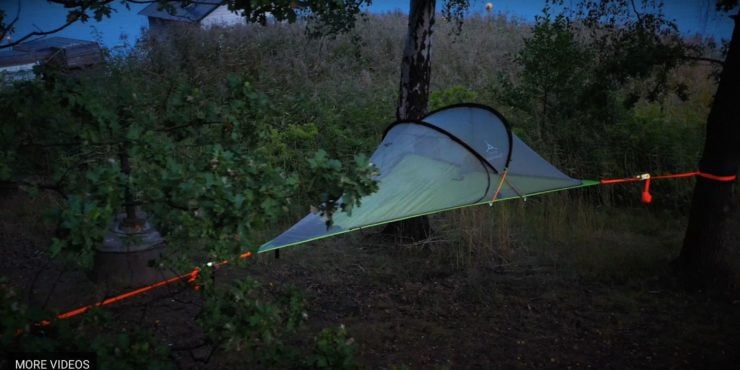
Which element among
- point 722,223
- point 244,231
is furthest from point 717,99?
point 244,231

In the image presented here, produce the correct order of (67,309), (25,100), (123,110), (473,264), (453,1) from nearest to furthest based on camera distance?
(25,100) < (123,110) < (67,309) < (473,264) < (453,1)

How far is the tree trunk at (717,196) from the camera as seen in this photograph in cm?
514

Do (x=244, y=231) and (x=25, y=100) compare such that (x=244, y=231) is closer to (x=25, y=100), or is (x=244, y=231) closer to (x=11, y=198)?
(x=25, y=100)

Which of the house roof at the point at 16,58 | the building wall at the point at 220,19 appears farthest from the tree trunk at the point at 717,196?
the building wall at the point at 220,19

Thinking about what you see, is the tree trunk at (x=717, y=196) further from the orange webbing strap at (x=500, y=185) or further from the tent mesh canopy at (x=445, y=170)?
the orange webbing strap at (x=500, y=185)

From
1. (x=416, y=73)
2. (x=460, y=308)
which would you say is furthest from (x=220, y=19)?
(x=460, y=308)

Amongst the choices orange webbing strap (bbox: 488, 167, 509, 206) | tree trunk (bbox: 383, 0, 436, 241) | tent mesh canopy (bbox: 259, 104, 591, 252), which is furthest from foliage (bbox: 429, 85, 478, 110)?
orange webbing strap (bbox: 488, 167, 509, 206)

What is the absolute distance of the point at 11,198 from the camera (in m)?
7.61

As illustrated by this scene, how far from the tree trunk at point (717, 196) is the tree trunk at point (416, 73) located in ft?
7.89

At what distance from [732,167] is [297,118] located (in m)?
5.67

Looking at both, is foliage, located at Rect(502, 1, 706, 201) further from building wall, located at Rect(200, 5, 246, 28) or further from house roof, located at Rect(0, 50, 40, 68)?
→ building wall, located at Rect(200, 5, 246, 28)

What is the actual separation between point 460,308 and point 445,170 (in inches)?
45.4

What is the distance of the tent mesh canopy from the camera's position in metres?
5.08

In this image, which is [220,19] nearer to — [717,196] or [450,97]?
[450,97]
